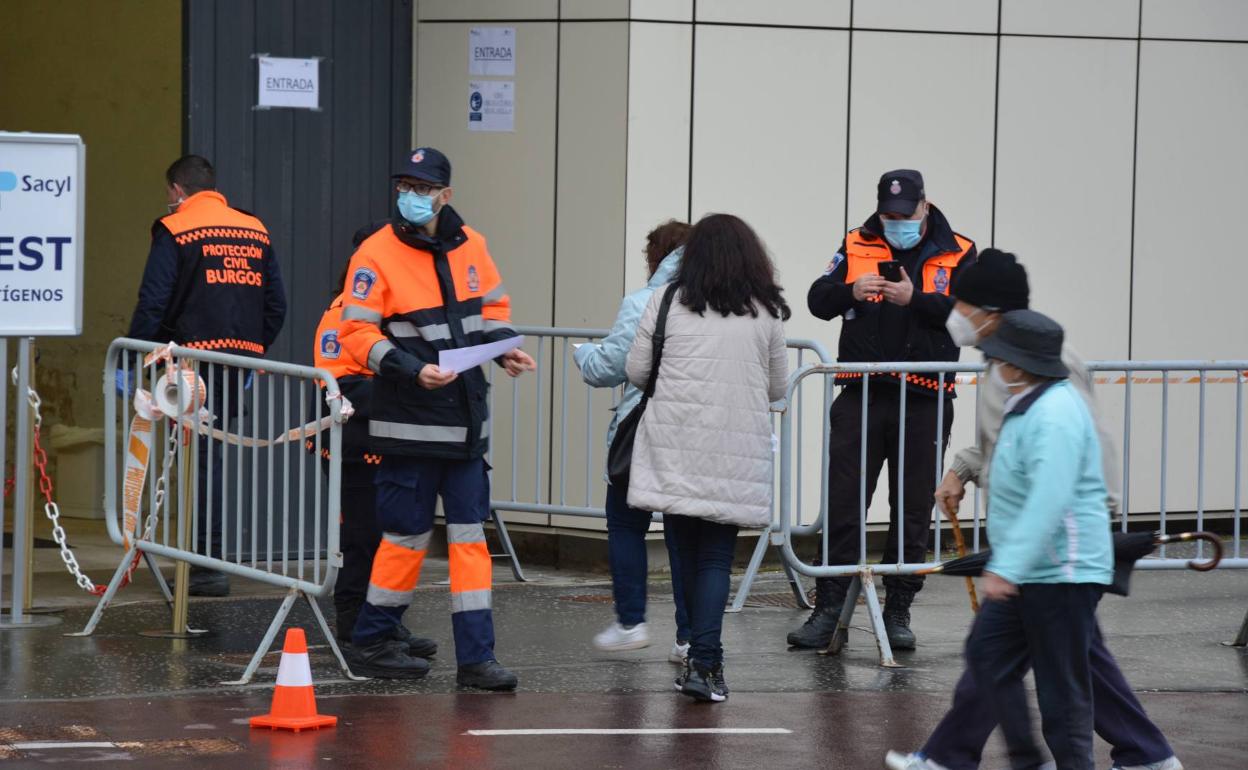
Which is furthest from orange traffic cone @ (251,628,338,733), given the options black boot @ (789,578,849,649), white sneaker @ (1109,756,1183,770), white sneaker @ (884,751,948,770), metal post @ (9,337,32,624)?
white sneaker @ (1109,756,1183,770)

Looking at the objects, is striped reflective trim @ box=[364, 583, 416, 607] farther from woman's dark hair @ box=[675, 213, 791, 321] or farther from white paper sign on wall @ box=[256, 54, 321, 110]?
white paper sign on wall @ box=[256, 54, 321, 110]

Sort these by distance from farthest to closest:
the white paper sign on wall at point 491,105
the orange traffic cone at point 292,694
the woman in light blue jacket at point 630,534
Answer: the white paper sign on wall at point 491,105 < the woman in light blue jacket at point 630,534 < the orange traffic cone at point 292,694

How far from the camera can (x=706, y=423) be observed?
7.59 m

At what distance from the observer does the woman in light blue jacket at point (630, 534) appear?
8.19 m

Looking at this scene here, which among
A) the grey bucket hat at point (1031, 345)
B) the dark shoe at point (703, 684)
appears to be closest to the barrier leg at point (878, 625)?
the dark shoe at point (703, 684)

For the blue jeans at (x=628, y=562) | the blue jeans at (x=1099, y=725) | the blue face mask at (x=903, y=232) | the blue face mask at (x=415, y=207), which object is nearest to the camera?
the blue jeans at (x=1099, y=725)

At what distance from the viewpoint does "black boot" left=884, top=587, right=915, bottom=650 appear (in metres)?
8.90

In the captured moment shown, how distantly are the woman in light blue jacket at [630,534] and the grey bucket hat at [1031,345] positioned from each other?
2.39 metres

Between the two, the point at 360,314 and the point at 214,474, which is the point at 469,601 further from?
the point at 214,474

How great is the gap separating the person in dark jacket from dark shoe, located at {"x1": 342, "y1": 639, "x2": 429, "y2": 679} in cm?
190

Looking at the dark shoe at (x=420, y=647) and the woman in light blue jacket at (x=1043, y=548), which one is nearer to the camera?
the woman in light blue jacket at (x=1043, y=548)

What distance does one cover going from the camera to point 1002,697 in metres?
6.01

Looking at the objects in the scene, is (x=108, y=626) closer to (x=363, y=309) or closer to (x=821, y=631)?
(x=363, y=309)

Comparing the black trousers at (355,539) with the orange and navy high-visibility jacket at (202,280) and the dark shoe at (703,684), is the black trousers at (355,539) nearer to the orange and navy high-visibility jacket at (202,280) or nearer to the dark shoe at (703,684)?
the dark shoe at (703,684)
